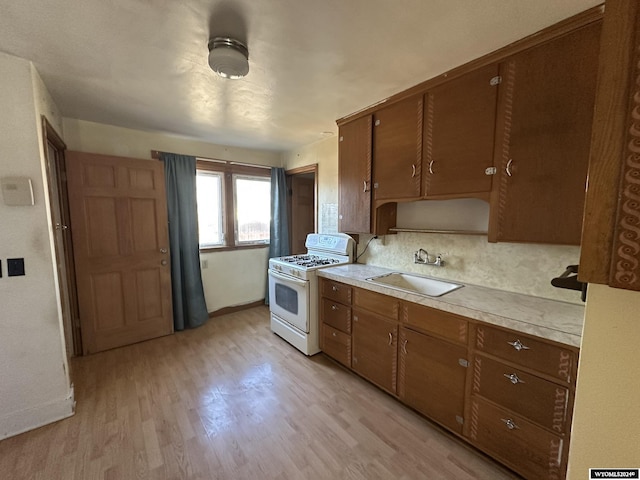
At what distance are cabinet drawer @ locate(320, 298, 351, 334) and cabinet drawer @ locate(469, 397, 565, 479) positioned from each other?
108cm

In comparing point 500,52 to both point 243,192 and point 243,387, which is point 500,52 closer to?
point 243,387

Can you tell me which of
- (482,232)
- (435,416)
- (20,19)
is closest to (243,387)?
(435,416)

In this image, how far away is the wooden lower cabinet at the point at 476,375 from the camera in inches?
52.3

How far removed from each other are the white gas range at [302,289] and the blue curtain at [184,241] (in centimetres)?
103

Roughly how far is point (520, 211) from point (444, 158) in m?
0.60

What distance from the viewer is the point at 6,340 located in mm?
1760

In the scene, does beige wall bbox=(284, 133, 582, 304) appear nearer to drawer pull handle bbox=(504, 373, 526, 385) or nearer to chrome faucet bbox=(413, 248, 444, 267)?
chrome faucet bbox=(413, 248, 444, 267)

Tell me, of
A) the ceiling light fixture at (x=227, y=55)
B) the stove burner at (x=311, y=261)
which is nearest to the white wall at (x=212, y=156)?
the stove burner at (x=311, y=261)

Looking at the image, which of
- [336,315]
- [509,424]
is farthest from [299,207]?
[509,424]

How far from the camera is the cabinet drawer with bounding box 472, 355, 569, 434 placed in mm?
1311

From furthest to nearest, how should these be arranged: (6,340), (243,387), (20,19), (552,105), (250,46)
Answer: (243,387) → (6,340) → (250,46) → (552,105) → (20,19)

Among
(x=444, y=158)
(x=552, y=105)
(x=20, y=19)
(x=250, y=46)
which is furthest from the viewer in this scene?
(x=444, y=158)

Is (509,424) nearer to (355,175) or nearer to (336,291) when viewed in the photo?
(336,291)

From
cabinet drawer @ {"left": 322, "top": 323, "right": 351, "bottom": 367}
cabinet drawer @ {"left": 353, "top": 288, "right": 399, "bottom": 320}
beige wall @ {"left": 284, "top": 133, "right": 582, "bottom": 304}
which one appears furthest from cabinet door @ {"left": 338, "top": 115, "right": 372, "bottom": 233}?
cabinet drawer @ {"left": 322, "top": 323, "right": 351, "bottom": 367}
